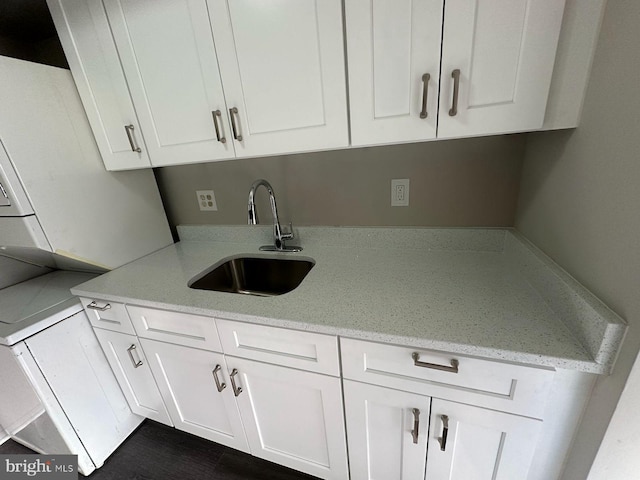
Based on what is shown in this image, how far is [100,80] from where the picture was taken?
1091mm

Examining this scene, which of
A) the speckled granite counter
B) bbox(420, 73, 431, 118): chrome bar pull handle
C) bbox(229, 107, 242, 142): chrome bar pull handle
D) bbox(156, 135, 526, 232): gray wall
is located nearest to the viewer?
the speckled granite counter

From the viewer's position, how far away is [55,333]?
3.77 ft

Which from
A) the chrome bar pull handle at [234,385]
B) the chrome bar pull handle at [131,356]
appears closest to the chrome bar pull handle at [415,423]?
the chrome bar pull handle at [234,385]

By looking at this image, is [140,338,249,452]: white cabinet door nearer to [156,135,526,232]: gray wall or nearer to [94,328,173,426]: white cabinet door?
[94,328,173,426]: white cabinet door

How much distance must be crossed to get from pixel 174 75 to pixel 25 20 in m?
0.97

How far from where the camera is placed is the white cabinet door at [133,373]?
122 centimetres

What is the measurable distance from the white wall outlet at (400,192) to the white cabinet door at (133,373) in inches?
53.6

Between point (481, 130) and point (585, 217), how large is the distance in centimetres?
35

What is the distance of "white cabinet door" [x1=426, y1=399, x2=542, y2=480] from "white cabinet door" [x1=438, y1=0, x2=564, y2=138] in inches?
32.3

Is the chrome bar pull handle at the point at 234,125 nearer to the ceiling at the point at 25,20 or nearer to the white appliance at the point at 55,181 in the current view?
the white appliance at the point at 55,181

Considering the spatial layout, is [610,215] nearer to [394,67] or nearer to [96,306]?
[394,67]

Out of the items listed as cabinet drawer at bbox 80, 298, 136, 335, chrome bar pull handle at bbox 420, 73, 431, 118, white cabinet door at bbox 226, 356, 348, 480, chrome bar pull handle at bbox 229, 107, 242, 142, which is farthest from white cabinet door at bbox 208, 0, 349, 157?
cabinet drawer at bbox 80, 298, 136, 335


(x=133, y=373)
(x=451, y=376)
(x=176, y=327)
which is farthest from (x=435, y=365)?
(x=133, y=373)

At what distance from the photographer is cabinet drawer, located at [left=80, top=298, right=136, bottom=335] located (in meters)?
1.15
